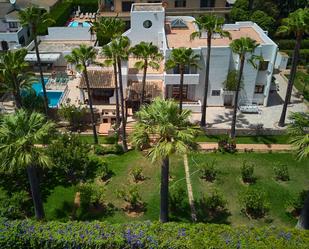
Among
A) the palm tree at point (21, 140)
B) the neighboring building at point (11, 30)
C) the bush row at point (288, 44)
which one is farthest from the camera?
the bush row at point (288, 44)

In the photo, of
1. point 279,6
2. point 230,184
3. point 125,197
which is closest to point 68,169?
point 125,197

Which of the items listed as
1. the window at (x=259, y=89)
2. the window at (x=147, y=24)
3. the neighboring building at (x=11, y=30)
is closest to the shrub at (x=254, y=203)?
the window at (x=259, y=89)

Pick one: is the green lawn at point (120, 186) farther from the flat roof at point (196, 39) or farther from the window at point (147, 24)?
the window at point (147, 24)

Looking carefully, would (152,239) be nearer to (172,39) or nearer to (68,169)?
(68,169)

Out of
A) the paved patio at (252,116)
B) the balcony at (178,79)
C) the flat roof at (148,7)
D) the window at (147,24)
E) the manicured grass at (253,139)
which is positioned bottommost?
the manicured grass at (253,139)

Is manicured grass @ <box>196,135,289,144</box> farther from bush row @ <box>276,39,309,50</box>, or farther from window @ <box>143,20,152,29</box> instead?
bush row @ <box>276,39,309,50</box>

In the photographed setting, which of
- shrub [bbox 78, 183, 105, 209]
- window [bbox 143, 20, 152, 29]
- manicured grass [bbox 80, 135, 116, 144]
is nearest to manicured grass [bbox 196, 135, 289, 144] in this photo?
manicured grass [bbox 80, 135, 116, 144]
